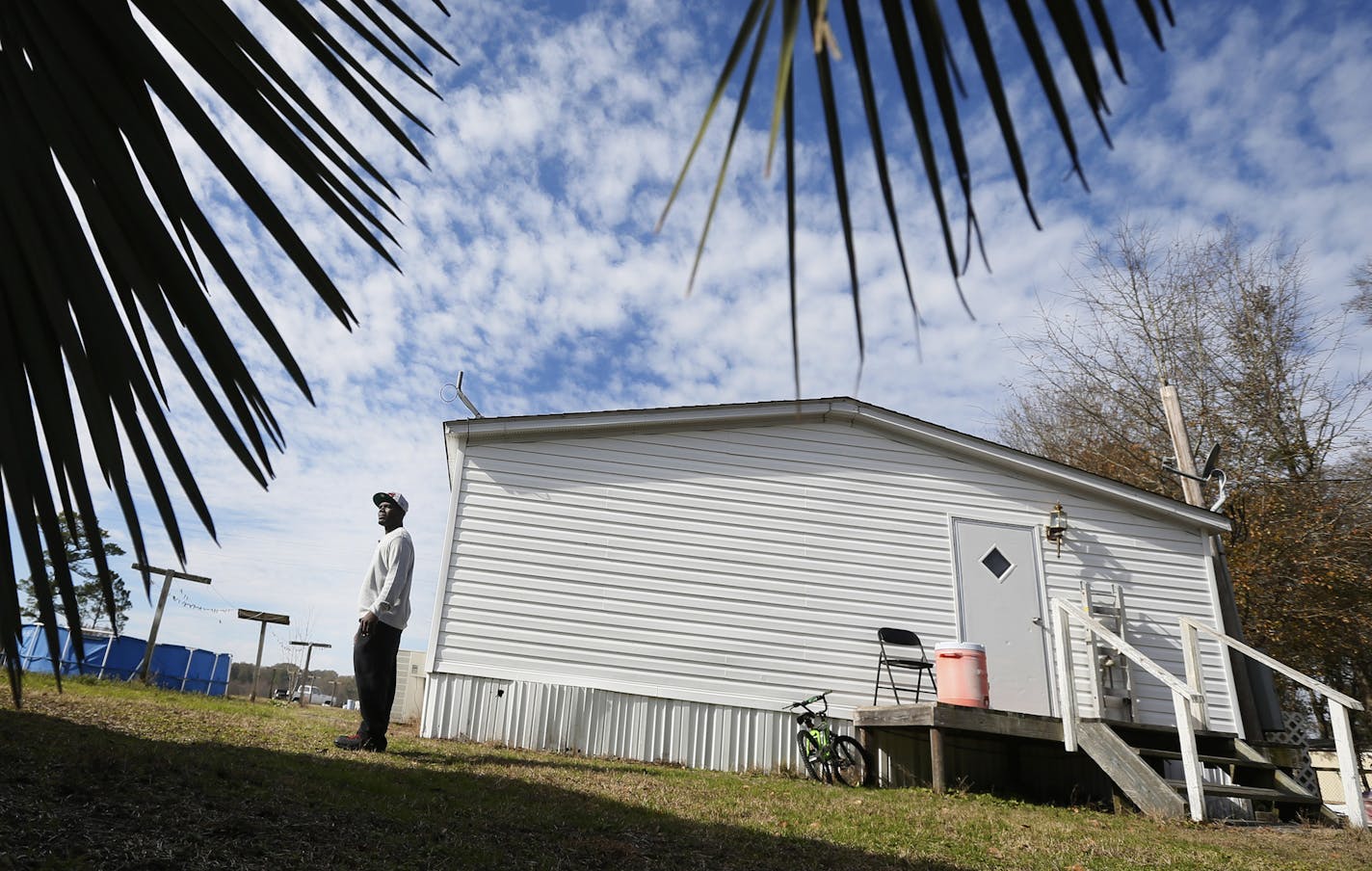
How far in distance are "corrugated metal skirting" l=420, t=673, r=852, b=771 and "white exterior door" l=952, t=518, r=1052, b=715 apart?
7.75 feet

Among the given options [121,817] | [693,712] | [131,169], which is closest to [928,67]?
[131,169]

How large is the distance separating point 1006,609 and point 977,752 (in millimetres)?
1533

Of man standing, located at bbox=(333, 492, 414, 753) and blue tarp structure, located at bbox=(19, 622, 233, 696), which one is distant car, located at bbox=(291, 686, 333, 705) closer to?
blue tarp structure, located at bbox=(19, 622, 233, 696)

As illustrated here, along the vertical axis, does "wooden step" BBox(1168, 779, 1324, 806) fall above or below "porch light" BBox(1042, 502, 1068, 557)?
below

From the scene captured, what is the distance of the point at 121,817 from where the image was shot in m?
2.95

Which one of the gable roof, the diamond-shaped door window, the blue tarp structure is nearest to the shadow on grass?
the gable roof

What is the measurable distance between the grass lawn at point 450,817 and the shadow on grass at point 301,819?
0.01 m

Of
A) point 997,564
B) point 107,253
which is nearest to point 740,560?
point 997,564

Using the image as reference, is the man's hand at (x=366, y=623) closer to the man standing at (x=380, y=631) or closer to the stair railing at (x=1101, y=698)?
the man standing at (x=380, y=631)

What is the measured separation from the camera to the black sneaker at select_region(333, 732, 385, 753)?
5.51 meters

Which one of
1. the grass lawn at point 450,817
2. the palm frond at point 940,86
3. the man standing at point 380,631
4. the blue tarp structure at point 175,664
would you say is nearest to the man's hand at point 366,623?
the man standing at point 380,631

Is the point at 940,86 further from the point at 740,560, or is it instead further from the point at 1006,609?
the point at 1006,609

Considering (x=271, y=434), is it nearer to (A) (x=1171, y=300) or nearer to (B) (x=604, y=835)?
(B) (x=604, y=835)

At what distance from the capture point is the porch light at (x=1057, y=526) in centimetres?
982
